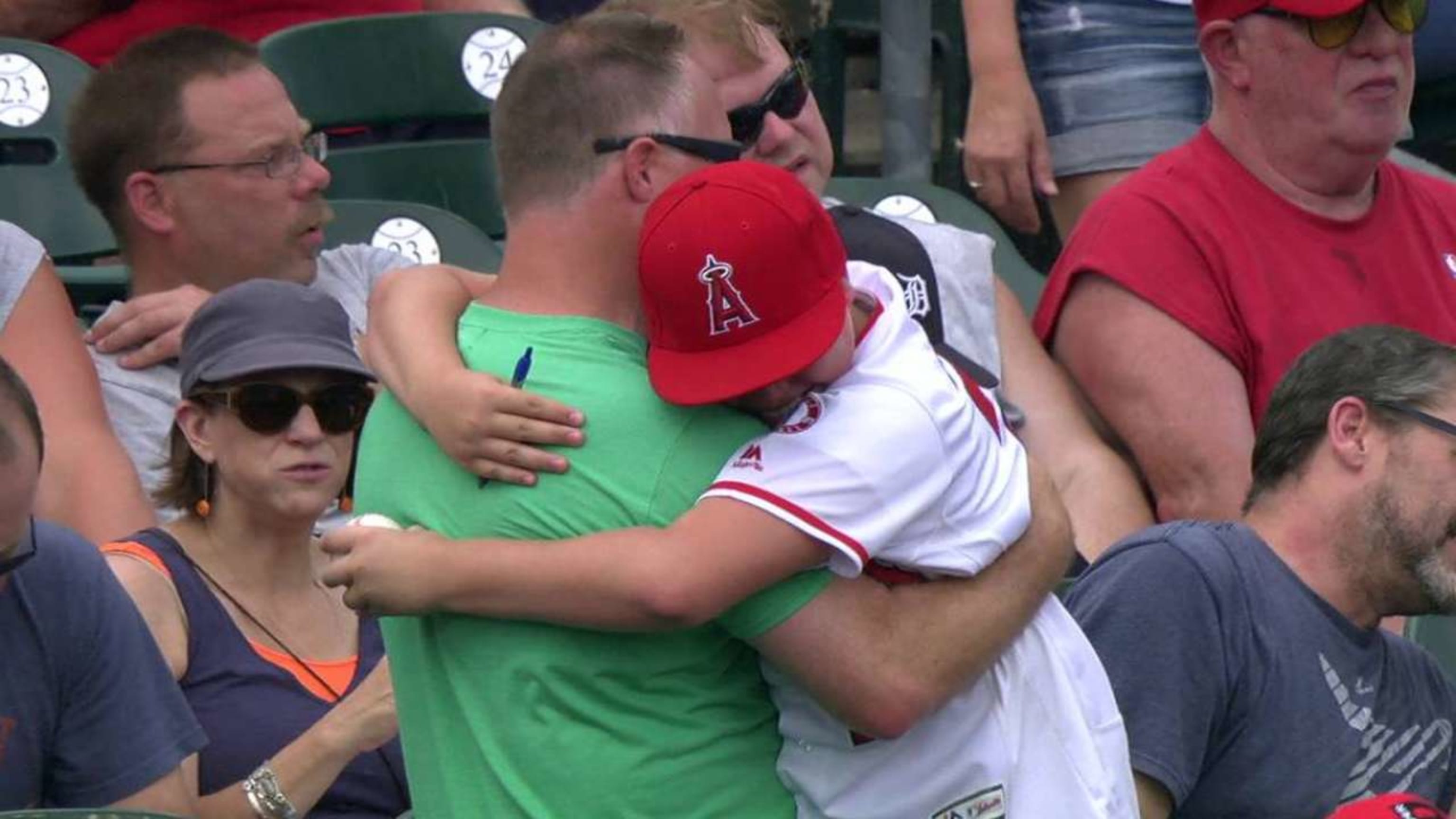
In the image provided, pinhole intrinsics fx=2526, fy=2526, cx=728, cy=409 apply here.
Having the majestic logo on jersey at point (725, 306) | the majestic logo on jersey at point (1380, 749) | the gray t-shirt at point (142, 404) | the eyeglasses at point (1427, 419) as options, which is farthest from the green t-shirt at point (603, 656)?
the gray t-shirt at point (142, 404)

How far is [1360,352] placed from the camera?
3561 millimetres

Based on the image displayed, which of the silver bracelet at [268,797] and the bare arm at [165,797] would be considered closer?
the bare arm at [165,797]

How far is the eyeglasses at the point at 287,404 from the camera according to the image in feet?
12.0

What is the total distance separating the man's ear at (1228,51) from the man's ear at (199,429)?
6.28ft

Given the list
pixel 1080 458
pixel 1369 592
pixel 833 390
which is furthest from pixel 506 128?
pixel 1080 458

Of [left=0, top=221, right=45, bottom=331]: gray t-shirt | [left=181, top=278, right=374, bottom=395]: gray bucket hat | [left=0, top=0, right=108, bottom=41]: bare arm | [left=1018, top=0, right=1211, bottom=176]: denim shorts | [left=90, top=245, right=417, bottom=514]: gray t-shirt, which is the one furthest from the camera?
[left=0, top=0, right=108, bottom=41]: bare arm

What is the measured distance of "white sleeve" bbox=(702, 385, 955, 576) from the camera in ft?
7.70

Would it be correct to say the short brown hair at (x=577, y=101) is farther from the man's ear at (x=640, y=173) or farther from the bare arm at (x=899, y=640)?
the bare arm at (x=899, y=640)

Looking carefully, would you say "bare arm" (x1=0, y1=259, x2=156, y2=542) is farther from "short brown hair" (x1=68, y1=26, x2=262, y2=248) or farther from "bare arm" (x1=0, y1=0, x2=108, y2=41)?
"bare arm" (x1=0, y1=0, x2=108, y2=41)

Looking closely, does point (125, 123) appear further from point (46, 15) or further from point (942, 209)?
point (942, 209)

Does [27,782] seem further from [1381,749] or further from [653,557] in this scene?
[1381,749]

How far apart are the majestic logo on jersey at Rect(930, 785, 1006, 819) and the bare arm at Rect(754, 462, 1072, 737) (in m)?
0.10

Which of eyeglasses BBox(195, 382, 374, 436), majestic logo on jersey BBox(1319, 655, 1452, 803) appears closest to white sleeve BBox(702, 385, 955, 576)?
majestic logo on jersey BBox(1319, 655, 1452, 803)

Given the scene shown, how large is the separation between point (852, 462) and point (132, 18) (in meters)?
3.29
